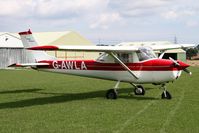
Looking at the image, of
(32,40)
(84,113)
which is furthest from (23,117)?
(32,40)

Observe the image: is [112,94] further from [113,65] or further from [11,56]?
[11,56]

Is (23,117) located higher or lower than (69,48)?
lower

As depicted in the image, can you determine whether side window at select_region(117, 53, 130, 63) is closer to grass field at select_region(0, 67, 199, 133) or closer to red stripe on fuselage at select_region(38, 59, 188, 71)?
red stripe on fuselage at select_region(38, 59, 188, 71)

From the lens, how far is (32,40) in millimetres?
17703

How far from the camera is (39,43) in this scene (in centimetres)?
6500

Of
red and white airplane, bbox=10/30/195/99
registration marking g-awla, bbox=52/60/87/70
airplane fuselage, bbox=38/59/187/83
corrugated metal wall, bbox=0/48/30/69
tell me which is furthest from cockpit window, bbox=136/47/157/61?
corrugated metal wall, bbox=0/48/30/69

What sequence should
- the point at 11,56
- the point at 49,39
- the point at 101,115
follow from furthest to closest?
the point at 49,39 → the point at 11,56 → the point at 101,115

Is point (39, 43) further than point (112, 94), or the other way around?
point (39, 43)

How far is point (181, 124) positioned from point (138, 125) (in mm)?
1043

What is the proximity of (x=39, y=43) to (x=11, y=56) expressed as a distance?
8553 mm

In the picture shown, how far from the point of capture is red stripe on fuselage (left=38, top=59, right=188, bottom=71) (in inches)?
564

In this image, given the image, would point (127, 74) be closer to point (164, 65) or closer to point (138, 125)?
point (164, 65)

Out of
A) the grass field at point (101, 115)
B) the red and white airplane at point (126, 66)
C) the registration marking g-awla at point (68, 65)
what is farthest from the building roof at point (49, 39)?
the grass field at point (101, 115)

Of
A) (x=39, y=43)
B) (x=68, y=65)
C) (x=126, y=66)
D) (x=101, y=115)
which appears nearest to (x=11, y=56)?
(x=39, y=43)
